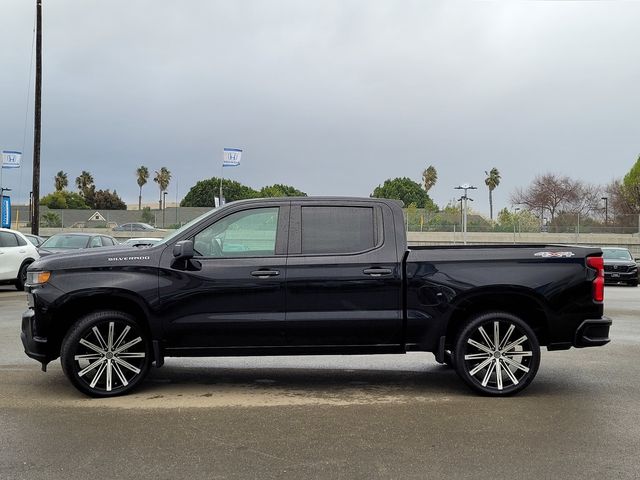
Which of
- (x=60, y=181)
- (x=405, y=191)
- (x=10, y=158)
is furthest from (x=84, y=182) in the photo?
(x=10, y=158)

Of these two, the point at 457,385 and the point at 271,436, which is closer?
the point at 271,436

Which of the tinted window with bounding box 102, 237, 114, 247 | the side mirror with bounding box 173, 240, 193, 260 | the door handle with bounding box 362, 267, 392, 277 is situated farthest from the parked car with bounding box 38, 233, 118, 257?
the door handle with bounding box 362, 267, 392, 277

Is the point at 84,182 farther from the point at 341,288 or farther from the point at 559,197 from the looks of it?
the point at 341,288

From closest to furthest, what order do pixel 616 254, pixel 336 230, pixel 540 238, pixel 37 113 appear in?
pixel 336 230, pixel 616 254, pixel 37 113, pixel 540 238

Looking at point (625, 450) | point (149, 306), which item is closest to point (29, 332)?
point (149, 306)

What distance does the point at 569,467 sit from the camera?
462cm

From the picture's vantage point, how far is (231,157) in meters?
33.0

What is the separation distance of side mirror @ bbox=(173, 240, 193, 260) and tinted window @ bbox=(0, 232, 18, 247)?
40.3 ft

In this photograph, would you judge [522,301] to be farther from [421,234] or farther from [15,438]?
[421,234]

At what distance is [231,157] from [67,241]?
1338 cm

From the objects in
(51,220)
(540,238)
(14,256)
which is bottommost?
(14,256)

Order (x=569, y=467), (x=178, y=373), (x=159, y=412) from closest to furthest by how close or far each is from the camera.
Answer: (x=569, y=467), (x=159, y=412), (x=178, y=373)

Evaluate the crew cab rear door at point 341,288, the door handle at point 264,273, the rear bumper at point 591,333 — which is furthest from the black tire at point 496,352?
the door handle at point 264,273

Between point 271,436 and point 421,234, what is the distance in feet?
125
